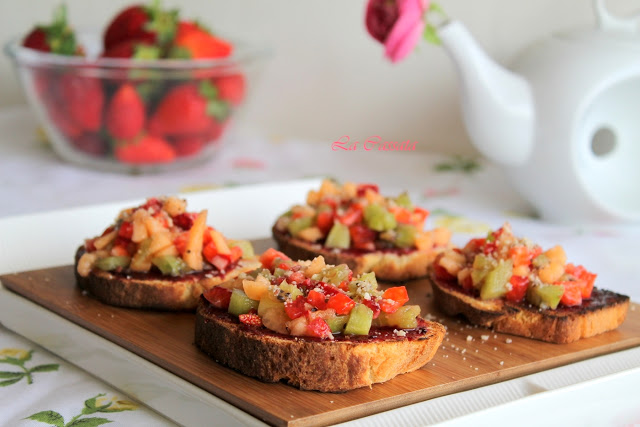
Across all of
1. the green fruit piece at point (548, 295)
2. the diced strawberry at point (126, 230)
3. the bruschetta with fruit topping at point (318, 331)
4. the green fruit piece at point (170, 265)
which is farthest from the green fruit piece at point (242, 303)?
the green fruit piece at point (548, 295)

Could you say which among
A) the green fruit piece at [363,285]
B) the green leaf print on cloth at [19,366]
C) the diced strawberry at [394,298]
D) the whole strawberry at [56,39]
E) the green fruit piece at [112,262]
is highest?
the whole strawberry at [56,39]

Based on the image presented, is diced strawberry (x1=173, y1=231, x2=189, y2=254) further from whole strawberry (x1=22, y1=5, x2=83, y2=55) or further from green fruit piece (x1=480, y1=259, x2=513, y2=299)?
whole strawberry (x1=22, y1=5, x2=83, y2=55)

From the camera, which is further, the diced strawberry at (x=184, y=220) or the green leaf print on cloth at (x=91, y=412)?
the diced strawberry at (x=184, y=220)

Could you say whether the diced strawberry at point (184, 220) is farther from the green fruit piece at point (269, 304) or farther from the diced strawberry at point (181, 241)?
the green fruit piece at point (269, 304)

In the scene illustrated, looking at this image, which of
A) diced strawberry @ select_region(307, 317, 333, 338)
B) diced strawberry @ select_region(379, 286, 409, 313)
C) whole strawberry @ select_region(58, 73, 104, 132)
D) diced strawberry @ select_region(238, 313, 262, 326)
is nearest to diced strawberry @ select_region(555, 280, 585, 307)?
diced strawberry @ select_region(379, 286, 409, 313)

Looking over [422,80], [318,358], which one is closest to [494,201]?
[422,80]

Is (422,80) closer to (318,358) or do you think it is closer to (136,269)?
(136,269)

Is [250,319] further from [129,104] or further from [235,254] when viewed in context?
[129,104]
